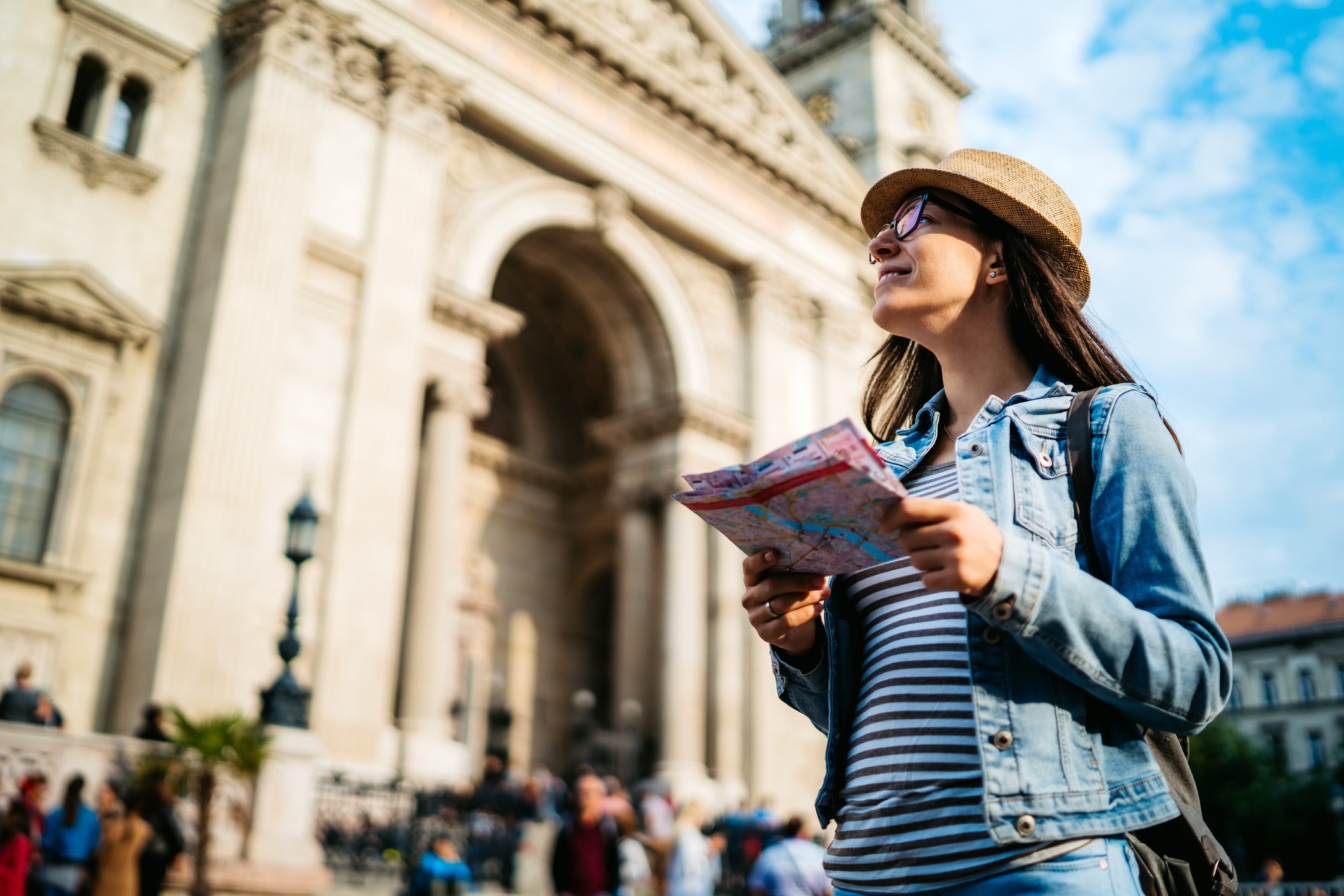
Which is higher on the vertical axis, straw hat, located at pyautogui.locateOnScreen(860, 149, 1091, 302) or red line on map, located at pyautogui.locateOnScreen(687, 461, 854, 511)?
straw hat, located at pyautogui.locateOnScreen(860, 149, 1091, 302)

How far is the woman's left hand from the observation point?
170cm

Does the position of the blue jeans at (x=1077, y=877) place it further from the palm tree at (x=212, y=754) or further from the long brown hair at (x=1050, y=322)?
the palm tree at (x=212, y=754)

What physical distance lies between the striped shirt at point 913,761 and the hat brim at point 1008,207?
0.57 metres

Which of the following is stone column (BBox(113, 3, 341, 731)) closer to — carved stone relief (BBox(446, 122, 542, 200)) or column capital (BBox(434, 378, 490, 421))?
carved stone relief (BBox(446, 122, 542, 200))

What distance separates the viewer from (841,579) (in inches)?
91.4

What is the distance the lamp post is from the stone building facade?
51.8 metres

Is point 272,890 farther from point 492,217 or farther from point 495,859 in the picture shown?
point 492,217

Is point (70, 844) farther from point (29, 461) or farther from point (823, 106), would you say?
point (823, 106)

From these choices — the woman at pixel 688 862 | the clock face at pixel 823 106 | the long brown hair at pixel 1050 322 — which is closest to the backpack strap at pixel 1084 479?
the long brown hair at pixel 1050 322

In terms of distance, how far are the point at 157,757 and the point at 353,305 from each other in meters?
8.33

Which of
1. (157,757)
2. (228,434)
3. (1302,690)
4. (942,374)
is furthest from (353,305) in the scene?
(1302,690)

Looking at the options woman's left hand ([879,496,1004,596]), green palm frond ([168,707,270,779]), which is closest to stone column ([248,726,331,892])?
green palm frond ([168,707,270,779])

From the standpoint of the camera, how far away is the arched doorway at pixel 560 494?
24.3 metres

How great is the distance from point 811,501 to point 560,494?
85.7 ft
